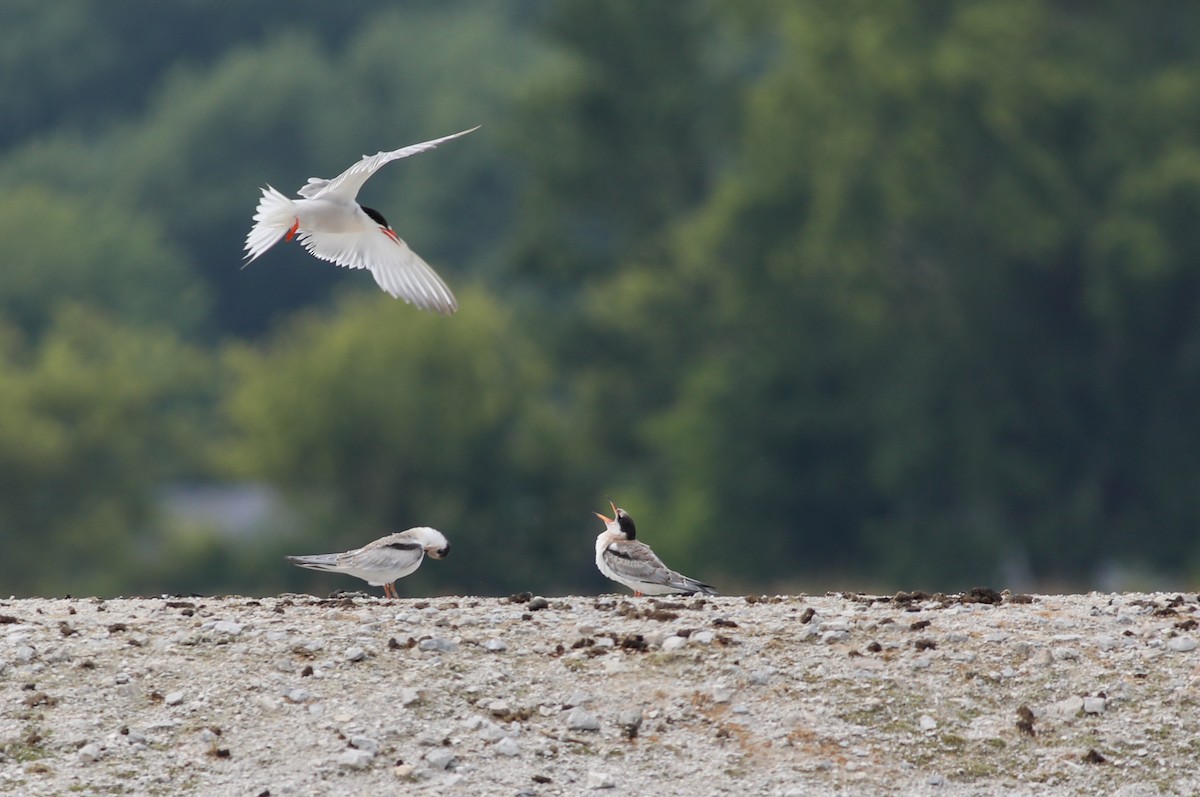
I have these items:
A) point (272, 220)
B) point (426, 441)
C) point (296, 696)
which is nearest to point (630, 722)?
point (296, 696)

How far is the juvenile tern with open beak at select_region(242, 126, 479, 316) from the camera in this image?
15211 millimetres

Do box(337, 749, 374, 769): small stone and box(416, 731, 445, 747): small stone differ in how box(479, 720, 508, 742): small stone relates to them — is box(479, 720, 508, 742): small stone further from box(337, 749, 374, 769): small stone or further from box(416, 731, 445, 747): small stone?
box(337, 749, 374, 769): small stone

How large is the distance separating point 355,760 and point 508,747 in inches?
26.0

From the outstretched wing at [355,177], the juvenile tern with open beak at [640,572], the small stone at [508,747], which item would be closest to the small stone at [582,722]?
the small stone at [508,747]

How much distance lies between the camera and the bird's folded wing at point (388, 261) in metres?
15.9

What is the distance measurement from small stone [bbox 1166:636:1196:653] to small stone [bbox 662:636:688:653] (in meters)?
2.31

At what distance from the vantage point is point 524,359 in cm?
5131

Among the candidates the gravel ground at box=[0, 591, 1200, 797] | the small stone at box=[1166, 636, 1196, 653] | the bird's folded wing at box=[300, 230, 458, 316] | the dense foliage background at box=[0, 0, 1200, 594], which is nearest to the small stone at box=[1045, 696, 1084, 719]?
the gravel ground at box=[0, 591, 1200, 797]

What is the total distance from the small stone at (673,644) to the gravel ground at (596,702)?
10 millimetres

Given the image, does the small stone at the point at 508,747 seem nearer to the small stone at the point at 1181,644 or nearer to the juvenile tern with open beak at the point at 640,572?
the juvenile tern with open beak at the point at 640,572

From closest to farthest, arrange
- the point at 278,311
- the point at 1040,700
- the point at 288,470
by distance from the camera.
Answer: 1. the point at 1040,700
2. the point at 288,470
3. the point at 278,311

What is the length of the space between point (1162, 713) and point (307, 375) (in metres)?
40.5

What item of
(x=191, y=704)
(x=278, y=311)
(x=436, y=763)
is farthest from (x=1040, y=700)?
(x=278, y=311)

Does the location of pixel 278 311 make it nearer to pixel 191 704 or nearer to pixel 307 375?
pixel 307 375
